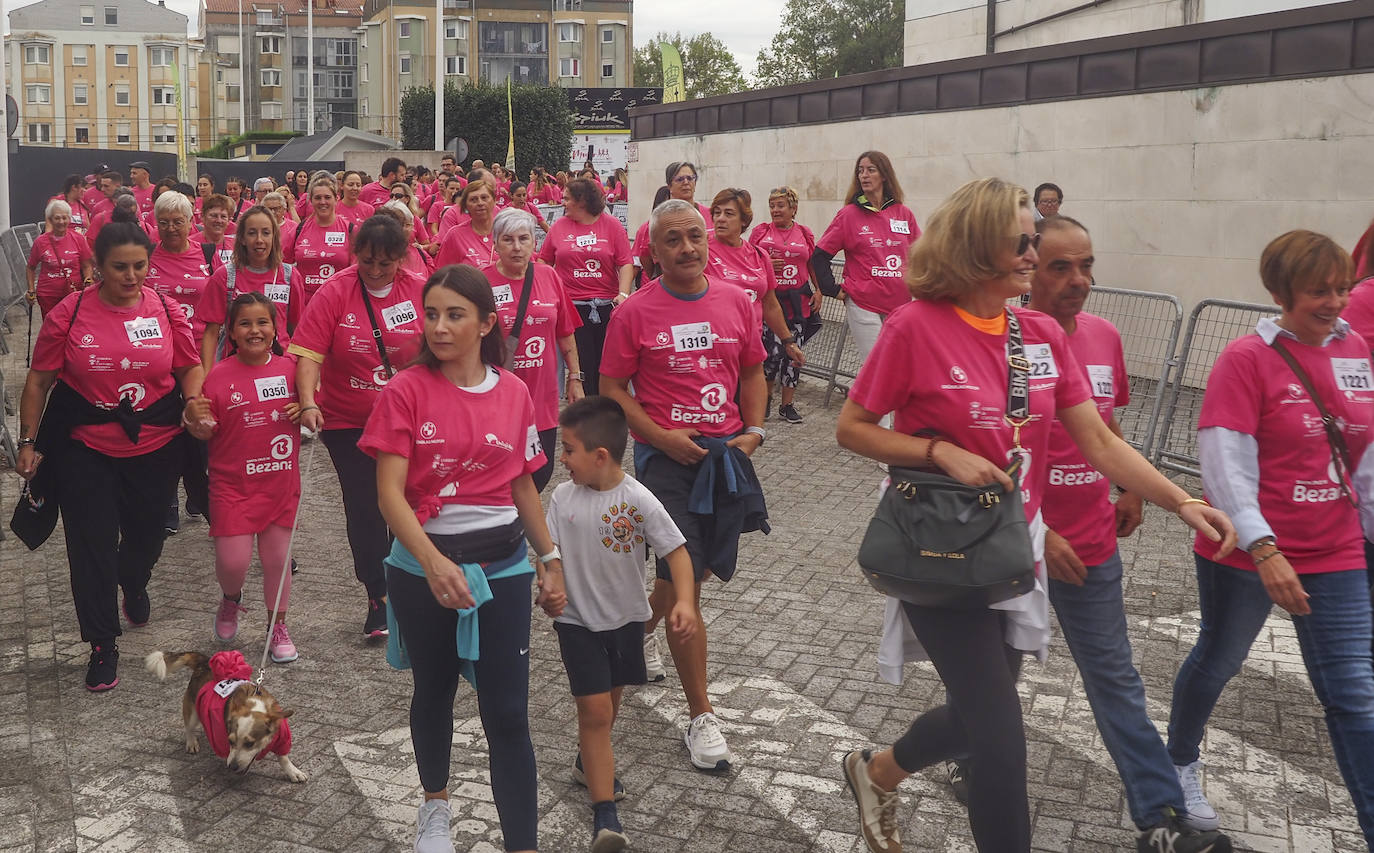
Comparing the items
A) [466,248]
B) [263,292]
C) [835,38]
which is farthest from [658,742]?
[835,38]

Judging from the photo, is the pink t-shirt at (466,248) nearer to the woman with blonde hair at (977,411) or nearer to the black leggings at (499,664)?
the black leggings at (499,664)

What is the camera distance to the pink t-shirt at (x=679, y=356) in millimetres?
5328

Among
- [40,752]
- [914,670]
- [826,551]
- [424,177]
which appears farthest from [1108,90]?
[424,177]

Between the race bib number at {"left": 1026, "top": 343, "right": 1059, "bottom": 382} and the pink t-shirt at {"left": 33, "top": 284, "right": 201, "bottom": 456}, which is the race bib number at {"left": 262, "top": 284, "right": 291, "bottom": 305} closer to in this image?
the pink t-shirt at {"left": 33, "top": 284, "right": 201, "bottom": 456}

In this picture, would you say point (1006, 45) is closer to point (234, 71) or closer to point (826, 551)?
point (826, 551)

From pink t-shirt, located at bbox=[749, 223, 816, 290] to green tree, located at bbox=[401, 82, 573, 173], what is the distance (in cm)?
5692

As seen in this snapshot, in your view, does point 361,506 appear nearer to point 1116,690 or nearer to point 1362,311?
point 1116,690

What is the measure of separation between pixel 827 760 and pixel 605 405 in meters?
1.55

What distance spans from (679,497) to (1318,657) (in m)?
2.22

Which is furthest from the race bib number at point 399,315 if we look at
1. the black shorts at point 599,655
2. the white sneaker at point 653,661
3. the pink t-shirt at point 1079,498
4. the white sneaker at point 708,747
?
the pink t-shirt at point 1079,498

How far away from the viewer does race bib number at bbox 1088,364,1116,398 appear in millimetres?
4371

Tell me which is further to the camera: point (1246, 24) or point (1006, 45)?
point (1006, 45)

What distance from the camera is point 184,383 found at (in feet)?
21.2

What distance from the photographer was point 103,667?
Answer: 6.03 meters
